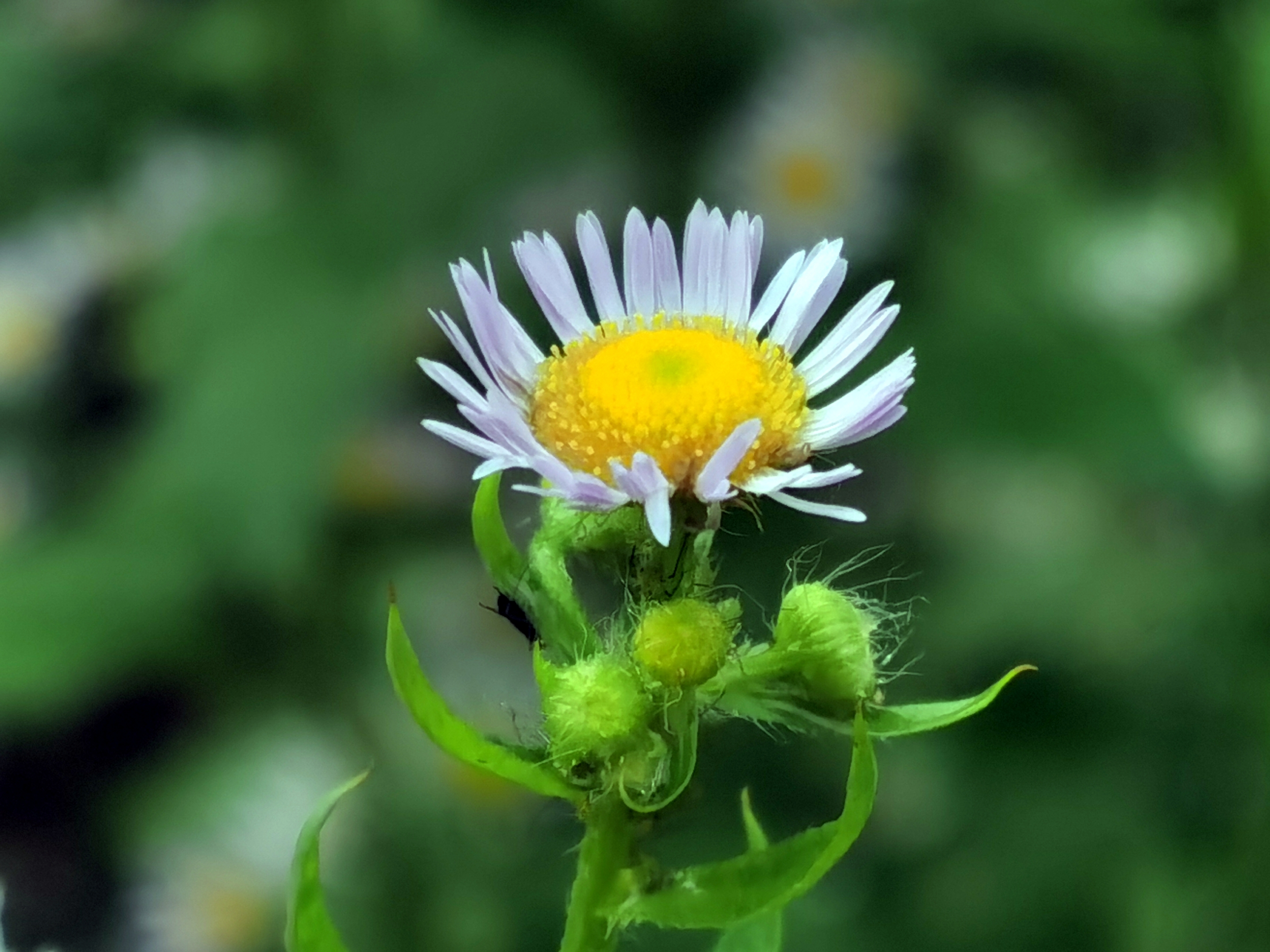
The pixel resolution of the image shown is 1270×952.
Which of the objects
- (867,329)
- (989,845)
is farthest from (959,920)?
(867,329)

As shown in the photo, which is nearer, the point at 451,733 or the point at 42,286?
the point at 451,733

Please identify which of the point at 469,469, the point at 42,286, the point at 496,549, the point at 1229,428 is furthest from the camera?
the point at 42,286

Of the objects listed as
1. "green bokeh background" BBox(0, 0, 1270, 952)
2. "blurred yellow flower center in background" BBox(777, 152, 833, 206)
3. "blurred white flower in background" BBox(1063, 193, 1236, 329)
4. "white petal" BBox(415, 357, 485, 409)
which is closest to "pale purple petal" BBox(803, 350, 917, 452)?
"white petal" BBox(415, 357, 485, 409)

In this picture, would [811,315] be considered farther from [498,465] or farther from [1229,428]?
[1229,428]

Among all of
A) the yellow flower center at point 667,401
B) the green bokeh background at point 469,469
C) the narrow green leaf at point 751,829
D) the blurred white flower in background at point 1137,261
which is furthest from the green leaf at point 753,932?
the blurred white flower in background at point 1137,261

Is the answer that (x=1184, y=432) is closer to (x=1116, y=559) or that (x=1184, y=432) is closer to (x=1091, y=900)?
(x=1116, y=559)

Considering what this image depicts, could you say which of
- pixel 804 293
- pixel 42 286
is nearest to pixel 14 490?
pixel 42 286

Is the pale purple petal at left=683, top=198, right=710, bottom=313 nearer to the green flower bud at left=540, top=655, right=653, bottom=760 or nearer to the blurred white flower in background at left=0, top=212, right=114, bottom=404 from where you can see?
the green flower bud at left=540, top=655, right=653, bottom=760

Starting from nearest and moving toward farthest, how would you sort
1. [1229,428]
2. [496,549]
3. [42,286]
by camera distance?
1. [496,549]
2. [1229,428]
3. [42,286]
